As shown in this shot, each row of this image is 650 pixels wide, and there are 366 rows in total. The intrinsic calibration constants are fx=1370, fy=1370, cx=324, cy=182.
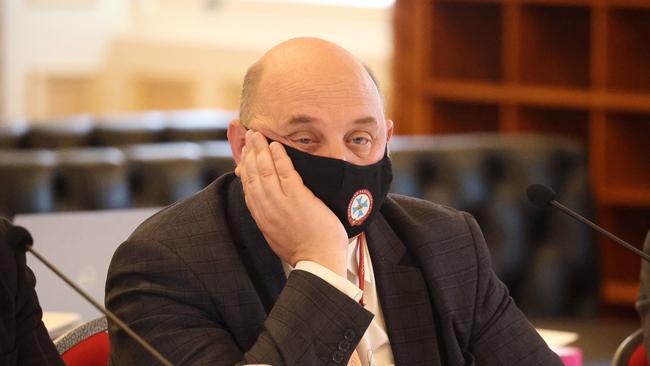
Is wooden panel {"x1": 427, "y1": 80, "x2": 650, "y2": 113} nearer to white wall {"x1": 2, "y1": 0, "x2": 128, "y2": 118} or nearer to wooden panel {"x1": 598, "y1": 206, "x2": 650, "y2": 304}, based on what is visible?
wooden panel {"x1": 598, "y1": 206, "x2": 650, "y2": 304}

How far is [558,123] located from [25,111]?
4704 millimetres

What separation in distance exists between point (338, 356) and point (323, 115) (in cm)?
37

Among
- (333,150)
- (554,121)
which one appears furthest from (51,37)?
(333,150)

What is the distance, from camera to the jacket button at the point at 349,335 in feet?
6.68

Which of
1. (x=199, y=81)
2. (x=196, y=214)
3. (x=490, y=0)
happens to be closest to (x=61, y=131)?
(x=490, y=0)

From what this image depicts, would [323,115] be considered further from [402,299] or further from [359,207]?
[402,299]

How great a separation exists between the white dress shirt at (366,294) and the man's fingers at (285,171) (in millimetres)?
115

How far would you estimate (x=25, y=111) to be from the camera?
8.59 meters

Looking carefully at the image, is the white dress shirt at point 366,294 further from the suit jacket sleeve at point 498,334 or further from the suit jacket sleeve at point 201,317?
the suit jacket sleeve at point 498,334

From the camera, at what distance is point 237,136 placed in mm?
2227

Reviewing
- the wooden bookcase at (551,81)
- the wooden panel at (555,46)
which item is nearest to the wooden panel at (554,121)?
Answer: the wooden bookcase at (551,81)

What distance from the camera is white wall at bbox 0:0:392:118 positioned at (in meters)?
7.86

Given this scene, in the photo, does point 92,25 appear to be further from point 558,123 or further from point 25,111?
point 558,123

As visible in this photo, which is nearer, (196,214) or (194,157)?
(196,214)
